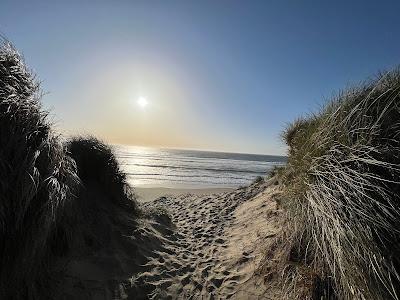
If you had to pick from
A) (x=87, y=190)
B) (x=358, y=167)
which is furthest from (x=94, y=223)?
(x=358, y=167)

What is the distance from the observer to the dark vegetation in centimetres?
377

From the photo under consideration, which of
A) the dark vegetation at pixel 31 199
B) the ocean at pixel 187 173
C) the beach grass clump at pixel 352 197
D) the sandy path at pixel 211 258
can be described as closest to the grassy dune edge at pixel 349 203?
the beach grass clump at pixel 352 197

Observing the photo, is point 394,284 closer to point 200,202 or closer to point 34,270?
point 34,270

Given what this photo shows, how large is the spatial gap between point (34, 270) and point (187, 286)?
85.5 inches

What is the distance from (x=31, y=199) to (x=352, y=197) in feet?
11.0

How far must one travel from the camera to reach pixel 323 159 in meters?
4.37

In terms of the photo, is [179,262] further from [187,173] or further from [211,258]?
[187,173]

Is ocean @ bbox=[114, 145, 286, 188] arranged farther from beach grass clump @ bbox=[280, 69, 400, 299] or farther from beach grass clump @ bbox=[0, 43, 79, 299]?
beach grass clump @ bbox=[280, 69, 400, 299]

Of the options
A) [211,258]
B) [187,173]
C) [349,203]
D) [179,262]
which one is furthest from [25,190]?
[187,173]

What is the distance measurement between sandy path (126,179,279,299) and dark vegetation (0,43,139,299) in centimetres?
110

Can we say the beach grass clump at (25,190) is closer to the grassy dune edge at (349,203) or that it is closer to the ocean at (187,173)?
the grassy dune edge at (349,203)

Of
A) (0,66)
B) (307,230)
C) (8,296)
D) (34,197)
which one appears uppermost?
(0,66)

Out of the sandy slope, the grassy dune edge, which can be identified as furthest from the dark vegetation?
the grassy dune edge

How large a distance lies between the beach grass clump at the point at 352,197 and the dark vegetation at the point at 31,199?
2907 mm
